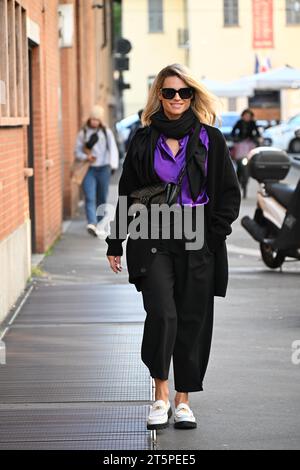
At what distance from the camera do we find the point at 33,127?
48.6 ft

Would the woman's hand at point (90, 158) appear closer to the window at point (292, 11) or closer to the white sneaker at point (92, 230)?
the white sneaker at point (92, 230)

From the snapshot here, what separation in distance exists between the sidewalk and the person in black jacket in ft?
1.27

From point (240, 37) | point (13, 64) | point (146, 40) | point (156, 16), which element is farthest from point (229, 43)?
point (13, 64)

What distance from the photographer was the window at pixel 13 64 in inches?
427

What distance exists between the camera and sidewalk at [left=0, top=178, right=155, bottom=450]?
659cm

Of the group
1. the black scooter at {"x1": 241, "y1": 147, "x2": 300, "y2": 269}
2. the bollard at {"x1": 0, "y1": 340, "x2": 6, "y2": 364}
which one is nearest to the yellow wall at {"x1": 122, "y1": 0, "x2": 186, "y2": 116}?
the black scooter at {"x1": 241, "y1": 147, "x2": 300, "y2": 269}

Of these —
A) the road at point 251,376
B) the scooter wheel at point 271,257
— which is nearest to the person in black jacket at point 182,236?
the road at point 251,376

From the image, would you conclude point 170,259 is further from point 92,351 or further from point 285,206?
point 285,206

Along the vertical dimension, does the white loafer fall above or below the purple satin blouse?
below

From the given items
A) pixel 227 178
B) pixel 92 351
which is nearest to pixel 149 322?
pixel 227 178

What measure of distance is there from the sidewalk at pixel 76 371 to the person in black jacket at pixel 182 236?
0.39m

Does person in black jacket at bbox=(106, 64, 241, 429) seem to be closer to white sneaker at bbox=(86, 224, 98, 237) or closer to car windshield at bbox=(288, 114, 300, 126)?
white sneaker at bbox=(86, 224, 98, 237)

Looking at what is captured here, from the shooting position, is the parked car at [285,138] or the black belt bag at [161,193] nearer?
the black belt bag at [161,193]

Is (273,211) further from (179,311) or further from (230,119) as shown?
(230,119)
